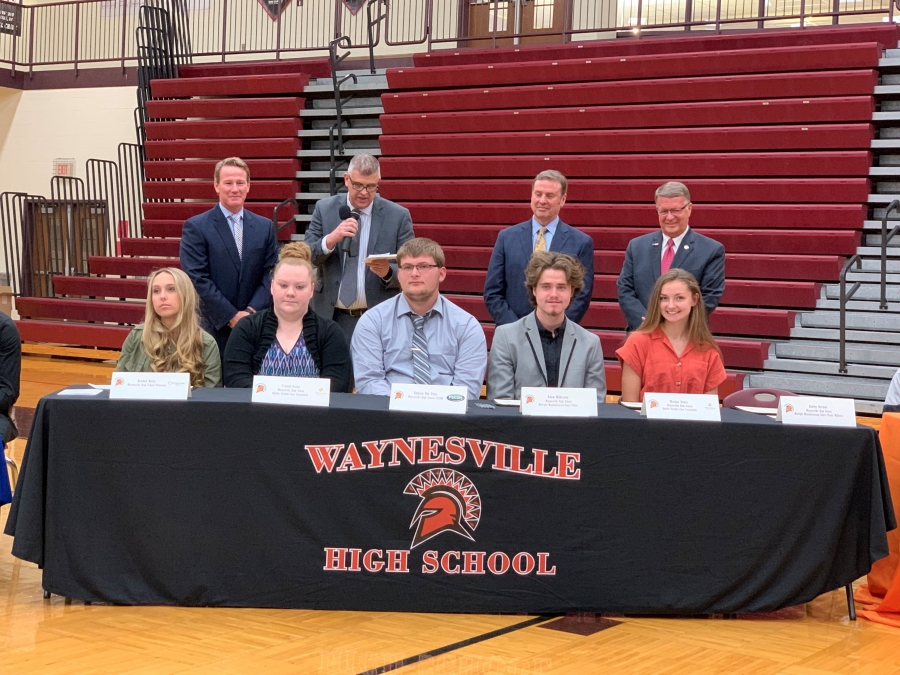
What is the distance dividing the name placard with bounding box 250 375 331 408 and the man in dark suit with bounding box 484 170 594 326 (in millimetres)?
1566

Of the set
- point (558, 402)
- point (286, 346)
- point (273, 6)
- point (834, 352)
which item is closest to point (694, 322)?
point (558, 402)

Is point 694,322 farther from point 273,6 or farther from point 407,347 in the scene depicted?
point 273,6

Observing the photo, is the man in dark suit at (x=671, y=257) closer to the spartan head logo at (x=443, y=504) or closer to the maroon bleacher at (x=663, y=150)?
the spartan head logo at (x=443, y=504)

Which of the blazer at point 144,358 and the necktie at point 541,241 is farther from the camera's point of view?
the necktie at point 541,241

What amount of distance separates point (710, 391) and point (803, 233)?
4.35 m

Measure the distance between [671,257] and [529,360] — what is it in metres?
1.25

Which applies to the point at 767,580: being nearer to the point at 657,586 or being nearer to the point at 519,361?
the point at 657,586

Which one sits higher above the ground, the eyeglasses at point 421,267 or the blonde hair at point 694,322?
the eyeglasses at point 421,267

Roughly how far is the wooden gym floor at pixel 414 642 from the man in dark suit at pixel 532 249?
179cm

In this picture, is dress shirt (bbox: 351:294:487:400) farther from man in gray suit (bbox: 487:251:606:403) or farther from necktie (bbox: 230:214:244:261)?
necktie (bbox: 230:214:244:261)

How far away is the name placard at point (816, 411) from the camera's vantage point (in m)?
3.36

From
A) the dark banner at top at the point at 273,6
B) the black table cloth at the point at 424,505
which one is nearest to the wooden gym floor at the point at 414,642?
the black table cloth at the point at 424,505

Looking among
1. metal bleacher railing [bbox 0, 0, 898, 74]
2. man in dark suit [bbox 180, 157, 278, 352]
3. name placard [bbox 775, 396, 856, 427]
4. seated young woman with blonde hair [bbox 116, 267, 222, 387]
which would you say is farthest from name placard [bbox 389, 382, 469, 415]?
metal bleacher railing [bbox 0, 0, 898, 74]

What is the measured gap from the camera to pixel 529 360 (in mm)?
3920
